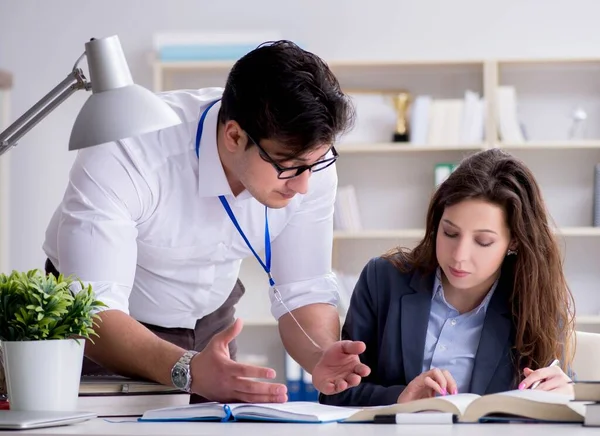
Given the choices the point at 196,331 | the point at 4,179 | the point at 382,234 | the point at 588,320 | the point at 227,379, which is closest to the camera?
the point at 227,379

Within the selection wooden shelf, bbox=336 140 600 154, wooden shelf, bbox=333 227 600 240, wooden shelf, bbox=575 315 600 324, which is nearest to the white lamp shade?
wooden shelf, bbox=336 140 600 154

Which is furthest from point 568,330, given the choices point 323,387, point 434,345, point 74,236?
point 74,236

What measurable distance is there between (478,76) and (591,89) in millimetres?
551

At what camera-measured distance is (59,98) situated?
4.79 feet

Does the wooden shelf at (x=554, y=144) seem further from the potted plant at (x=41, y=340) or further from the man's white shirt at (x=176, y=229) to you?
the potted plant at (x=41, y=340)

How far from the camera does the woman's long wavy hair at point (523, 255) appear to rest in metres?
2.03

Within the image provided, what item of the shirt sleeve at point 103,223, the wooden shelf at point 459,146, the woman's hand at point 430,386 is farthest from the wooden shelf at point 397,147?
the woman's hand at point 430,386

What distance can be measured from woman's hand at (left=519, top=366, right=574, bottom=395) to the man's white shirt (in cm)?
54

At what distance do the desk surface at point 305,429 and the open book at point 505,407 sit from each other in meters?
0.03

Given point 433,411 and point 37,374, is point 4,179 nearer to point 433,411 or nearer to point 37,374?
point 37,374

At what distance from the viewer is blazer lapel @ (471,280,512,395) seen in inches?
78.7

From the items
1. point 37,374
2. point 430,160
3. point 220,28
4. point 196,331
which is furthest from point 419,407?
point 220,28

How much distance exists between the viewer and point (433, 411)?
4.47 ft

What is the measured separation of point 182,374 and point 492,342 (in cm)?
76
